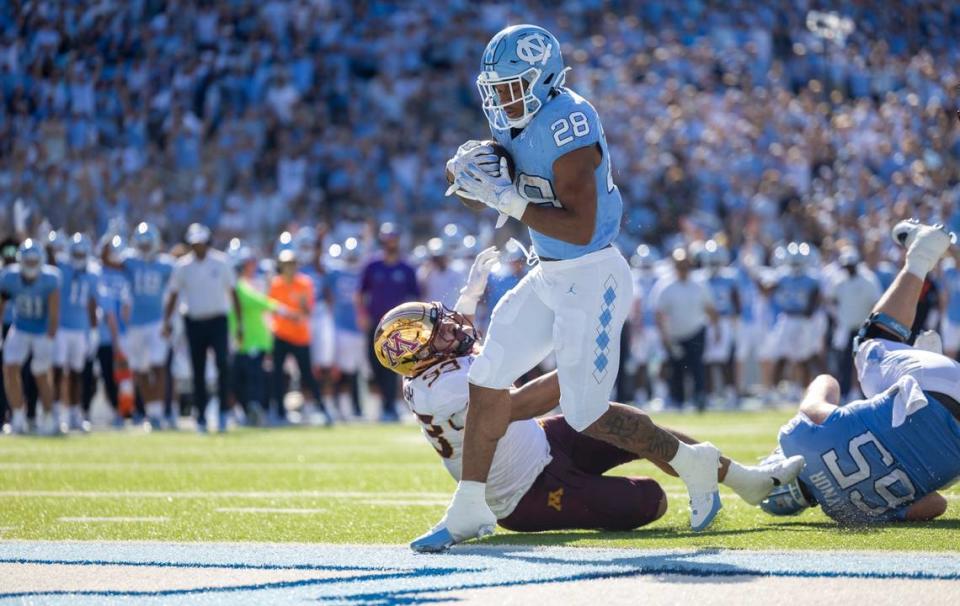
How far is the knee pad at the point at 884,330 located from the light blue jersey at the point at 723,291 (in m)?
13.1

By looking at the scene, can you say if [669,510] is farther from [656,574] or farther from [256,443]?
[256,443]

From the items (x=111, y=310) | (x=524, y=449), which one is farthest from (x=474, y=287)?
(x=111, y=310)

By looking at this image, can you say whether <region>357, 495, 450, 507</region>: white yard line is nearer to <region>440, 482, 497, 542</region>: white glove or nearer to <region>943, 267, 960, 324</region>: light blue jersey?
<region>440, 482, 497, 542</region>: white glove

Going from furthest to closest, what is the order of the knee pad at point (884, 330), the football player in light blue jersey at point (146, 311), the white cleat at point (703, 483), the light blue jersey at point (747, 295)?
1. the light blue jersey at point (747, 295)
2. the football player in light blue jersey at point (146, 311)
3. the knee pad at point (884, 330)
4. the white cleat at point (703, 483)

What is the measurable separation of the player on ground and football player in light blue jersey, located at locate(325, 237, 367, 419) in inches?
451

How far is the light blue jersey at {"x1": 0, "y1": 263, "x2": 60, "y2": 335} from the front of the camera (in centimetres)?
1473

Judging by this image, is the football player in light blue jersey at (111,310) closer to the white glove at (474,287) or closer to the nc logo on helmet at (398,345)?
the white glove at (474,287)

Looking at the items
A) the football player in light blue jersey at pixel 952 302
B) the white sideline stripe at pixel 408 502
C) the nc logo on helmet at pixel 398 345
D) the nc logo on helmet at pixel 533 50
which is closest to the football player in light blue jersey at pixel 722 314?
the football player in light blue jersey at pixel 952 302

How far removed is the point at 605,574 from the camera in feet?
15.0

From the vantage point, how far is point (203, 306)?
14.5m

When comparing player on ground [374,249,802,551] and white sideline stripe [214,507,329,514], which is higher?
player on ground [374,249,802,551]

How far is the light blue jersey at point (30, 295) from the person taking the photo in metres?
14.7

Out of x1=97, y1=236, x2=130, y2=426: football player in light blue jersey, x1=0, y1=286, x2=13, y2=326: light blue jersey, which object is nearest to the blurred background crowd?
x1=97, y1=236, x2=130, y2=426: football player in light blue jersey

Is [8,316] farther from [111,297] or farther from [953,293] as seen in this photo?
[953,293]
